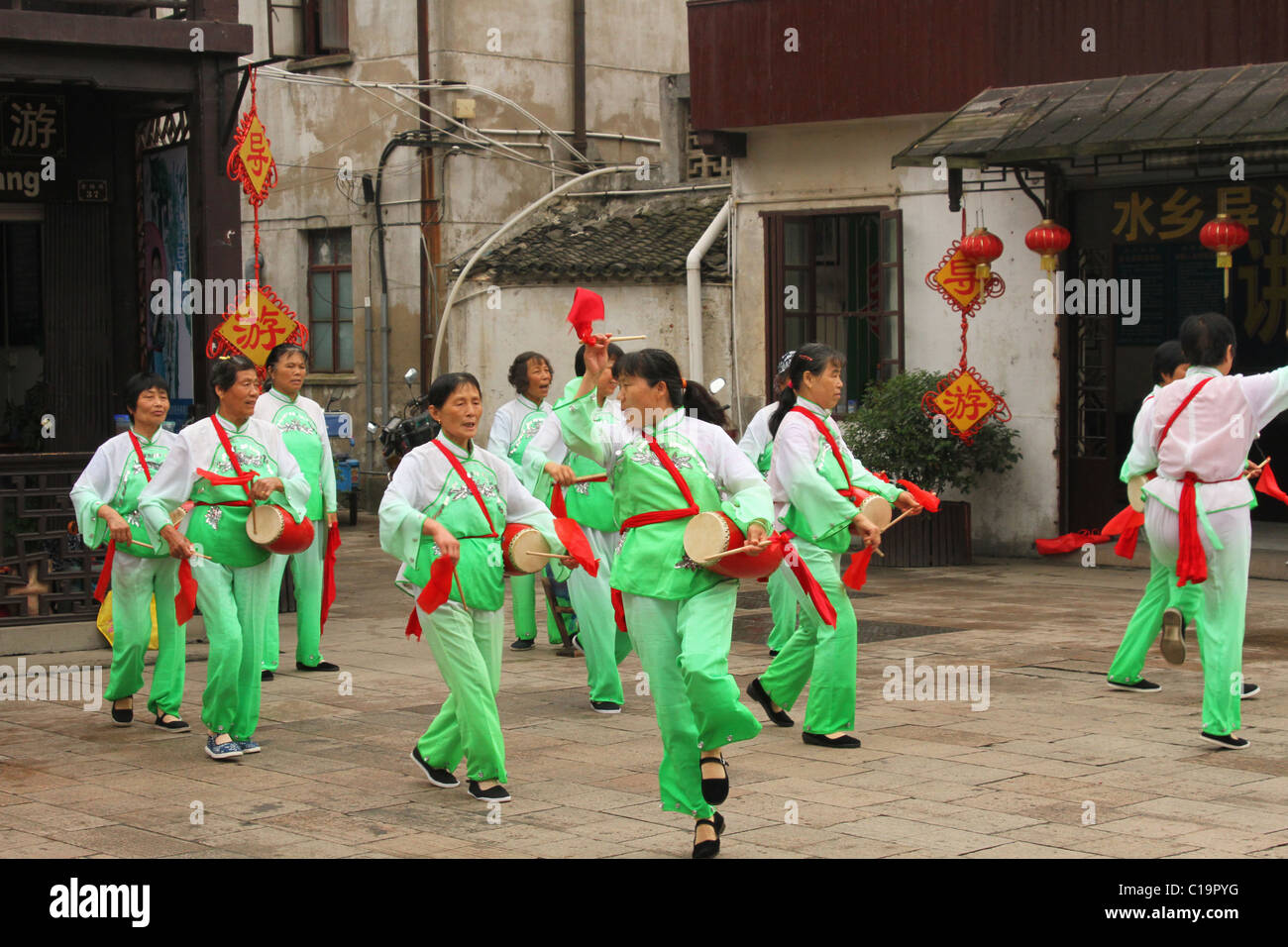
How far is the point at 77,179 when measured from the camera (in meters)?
13.3

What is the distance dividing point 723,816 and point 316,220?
1603 cm

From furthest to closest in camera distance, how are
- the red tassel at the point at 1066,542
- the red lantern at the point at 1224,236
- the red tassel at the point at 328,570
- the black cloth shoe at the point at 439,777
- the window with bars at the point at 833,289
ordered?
1. the window with bars at the point at 833,289
2. the red tassel at the point at 1066,542
3. the red lantern at the point at 1224,236
4. the red tassel at the point at 328,570
5. the black cloth shoe at the point at 439,777

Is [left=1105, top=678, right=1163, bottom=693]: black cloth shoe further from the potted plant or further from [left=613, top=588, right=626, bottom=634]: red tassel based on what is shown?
the potted plant

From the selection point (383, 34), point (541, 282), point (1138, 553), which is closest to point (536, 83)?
point (383, 34)

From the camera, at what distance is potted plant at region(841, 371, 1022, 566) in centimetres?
1452

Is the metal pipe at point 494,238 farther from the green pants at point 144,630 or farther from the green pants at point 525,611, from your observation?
the green pants at point 144,630

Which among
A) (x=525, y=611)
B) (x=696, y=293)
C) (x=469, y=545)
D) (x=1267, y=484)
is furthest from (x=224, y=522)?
(x=696, y=293)

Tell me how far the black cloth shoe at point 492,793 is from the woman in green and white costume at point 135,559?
2.23 m

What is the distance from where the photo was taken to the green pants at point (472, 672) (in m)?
6.59

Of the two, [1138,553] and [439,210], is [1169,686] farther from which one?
[439,210]

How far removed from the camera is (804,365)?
7508mm

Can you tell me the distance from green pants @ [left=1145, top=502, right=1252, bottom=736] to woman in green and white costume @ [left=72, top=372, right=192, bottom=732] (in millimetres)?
4642

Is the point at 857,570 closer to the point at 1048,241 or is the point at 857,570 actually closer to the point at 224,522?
the point at 224,522
